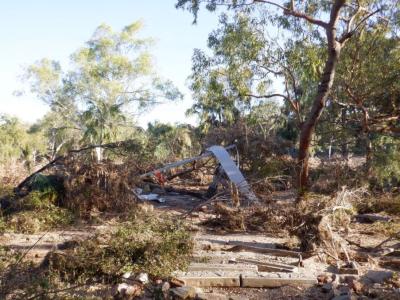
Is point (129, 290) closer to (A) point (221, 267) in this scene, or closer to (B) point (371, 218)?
(A) point (221, 267)

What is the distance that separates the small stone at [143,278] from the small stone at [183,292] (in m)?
0.48

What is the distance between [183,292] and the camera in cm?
477

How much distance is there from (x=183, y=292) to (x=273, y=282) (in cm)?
116

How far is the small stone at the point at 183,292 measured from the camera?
473 centimetres

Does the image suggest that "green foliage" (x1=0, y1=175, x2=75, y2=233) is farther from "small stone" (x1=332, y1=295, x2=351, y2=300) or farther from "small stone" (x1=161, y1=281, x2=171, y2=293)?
"small stone" (x1=332, y1=295, x2=351, y2=300)

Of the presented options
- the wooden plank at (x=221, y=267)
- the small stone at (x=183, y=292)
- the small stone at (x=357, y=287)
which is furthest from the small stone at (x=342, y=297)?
the small stone at (x=183, y=292)

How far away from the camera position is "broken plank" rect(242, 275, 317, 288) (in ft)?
17.4

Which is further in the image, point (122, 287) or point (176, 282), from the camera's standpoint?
point (176, 282)

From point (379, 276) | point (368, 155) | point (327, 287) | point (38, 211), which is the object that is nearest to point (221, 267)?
point (327, 287)

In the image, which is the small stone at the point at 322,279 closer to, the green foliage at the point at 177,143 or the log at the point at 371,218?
the log at the point at 371,218

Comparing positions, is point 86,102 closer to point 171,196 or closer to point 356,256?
point 171,196

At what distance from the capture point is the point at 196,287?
515cm

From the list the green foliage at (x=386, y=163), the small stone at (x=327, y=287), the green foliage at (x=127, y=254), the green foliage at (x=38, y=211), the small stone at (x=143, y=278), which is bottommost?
the small stone at (x=327, y=287)

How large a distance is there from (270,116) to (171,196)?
8242 mm
